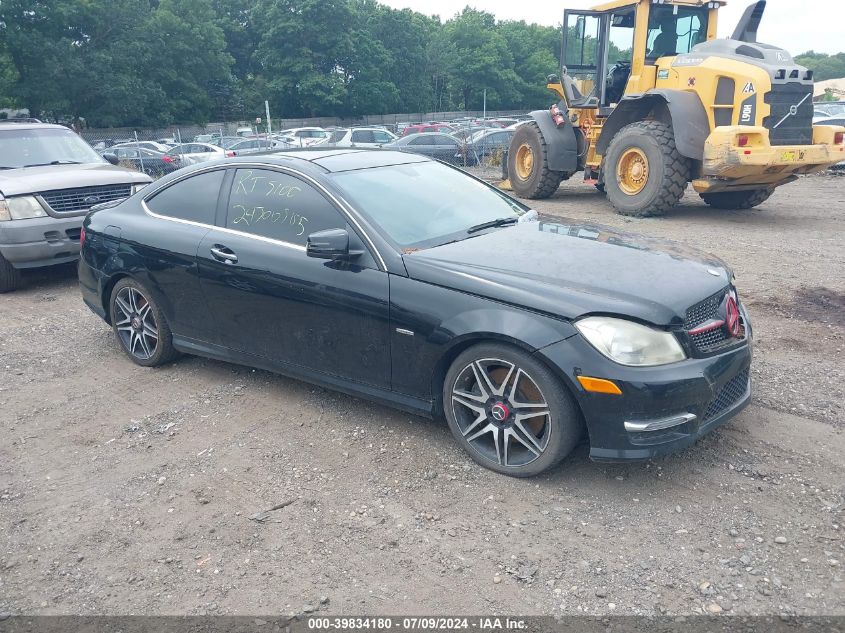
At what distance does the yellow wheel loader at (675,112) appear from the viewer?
979 centimetres

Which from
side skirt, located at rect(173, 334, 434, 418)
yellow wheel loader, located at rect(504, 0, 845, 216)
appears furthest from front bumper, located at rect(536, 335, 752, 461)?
yellow wheel loader, located at rect(504, 0, 845, 216)

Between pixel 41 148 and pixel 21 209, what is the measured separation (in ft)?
5.49

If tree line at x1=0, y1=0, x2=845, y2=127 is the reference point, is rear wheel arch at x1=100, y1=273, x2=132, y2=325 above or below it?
below

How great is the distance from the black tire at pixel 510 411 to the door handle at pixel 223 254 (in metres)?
1.72

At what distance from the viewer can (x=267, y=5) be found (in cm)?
6356

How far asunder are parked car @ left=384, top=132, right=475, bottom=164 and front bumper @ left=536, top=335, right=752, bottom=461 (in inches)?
735

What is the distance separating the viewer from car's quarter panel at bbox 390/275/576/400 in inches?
134

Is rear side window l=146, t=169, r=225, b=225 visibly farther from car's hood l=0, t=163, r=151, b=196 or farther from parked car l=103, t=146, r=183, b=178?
parked car l=103, t=146, r=183, b=178

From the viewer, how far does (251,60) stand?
67.6m

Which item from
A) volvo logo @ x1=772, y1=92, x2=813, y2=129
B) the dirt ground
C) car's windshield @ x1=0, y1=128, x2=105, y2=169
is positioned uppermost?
volvo logo @ x1=772, y1=92, x2=813, y2=129

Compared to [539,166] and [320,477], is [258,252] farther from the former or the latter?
[539,166]

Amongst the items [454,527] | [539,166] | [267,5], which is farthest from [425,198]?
[267,5]

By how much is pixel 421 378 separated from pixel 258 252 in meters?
1.41

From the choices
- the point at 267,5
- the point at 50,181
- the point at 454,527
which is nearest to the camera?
the point at 454,527
